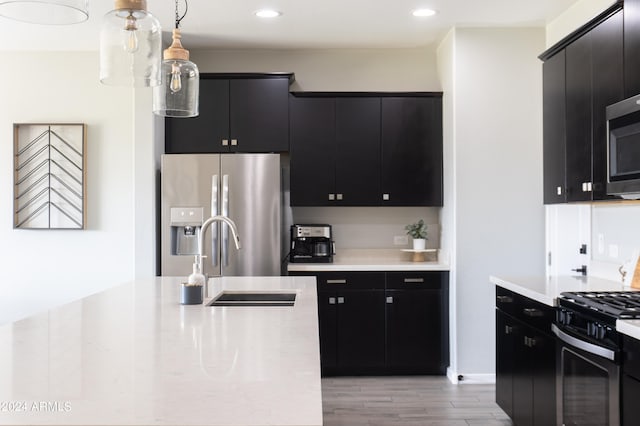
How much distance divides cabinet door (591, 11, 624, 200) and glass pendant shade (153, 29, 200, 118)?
203 centimetres

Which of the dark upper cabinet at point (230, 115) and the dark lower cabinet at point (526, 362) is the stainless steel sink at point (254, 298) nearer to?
the dark lower cabinet at point (526, 362)

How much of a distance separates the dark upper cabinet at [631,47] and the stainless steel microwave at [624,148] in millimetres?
92

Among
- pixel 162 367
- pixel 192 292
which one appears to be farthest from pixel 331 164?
pixel 162 367

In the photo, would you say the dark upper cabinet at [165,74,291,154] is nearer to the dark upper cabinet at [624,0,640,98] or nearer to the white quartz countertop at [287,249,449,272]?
the white quartz countertop at [287,249,449,272]

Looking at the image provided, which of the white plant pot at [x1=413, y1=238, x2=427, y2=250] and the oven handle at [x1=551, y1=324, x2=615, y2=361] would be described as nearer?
the oven handle at [x1=551, y1=324, x2=615, y2=361]

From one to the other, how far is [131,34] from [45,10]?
321mm

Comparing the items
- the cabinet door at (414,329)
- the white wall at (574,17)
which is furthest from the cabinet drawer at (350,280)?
the white wall at (574,17)

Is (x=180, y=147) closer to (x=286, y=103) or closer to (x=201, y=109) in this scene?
(x=201, y=109)

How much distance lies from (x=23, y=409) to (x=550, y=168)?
336 cm

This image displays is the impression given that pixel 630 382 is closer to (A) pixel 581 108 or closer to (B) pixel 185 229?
(A) pixel 581 108

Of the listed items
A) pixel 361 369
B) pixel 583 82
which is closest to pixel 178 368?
pixel 583 82

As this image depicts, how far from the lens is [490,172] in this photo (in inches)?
178

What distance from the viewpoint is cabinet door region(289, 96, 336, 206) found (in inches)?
193

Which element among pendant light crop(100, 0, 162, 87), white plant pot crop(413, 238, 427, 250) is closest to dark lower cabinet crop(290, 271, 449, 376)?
white plant pot crop(413, 238, 427, 250)
